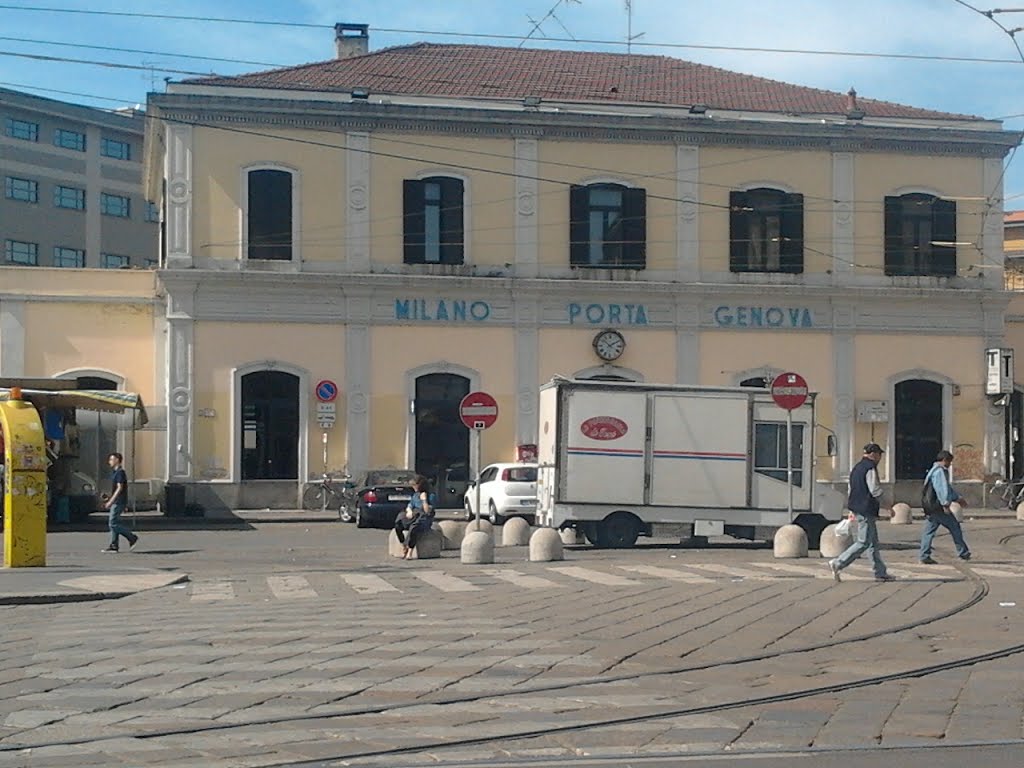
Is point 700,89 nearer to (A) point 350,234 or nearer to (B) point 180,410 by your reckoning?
(A) point 350,234

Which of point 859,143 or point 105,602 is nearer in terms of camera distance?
point 105,602

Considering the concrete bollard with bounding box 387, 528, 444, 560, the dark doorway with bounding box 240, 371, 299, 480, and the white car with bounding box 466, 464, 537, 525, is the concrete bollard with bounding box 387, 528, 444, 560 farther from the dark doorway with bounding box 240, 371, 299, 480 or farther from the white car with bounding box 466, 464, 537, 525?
the dark doorway with bounding box 240, 371, 299, 480

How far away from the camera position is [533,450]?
127 ft

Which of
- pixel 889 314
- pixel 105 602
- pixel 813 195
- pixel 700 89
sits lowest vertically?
pixel 105 602

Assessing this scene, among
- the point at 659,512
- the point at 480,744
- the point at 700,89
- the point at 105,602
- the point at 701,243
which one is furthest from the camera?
the point at 700,89

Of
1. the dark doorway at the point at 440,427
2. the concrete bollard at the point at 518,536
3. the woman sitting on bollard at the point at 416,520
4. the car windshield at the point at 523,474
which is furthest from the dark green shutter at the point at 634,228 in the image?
the woman sitting on bollard at the point at 416,520

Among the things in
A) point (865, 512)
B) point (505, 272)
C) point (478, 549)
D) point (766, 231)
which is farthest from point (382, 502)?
point (865, 512)

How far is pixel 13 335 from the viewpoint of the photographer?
3931 centimetres

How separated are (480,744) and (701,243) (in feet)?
107

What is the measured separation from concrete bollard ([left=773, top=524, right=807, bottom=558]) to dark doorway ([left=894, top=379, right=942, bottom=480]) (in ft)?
63.0

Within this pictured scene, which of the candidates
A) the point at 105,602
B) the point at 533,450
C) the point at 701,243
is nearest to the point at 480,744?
the point at 105,602

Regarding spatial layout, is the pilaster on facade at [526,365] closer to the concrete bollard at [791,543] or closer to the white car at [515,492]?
the white car at [515,492]

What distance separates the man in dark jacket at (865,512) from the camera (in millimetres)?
17223

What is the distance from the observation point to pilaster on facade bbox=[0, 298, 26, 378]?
39125 mm
